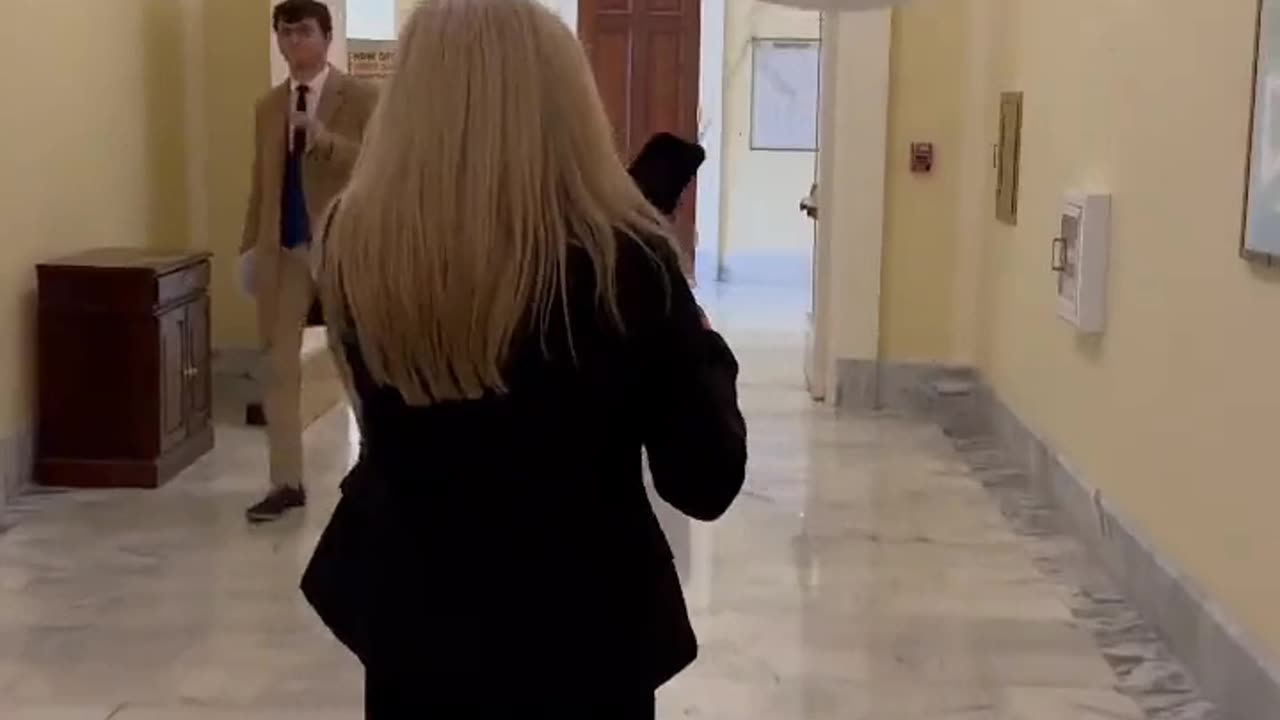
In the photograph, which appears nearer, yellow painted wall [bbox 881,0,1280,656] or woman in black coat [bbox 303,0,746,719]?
woman in black coat [bbox 303,0,746,719]

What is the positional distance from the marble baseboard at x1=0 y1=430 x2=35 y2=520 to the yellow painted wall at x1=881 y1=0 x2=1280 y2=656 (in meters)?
3.32

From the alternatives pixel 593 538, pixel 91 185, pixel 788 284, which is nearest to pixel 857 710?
pixel 593 538

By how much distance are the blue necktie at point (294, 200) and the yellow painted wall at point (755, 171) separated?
8199mm

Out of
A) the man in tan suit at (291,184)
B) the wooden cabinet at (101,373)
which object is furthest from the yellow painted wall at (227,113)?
the man in tan suit at (291,184)

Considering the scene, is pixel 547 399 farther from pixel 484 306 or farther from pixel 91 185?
pixel 91 185

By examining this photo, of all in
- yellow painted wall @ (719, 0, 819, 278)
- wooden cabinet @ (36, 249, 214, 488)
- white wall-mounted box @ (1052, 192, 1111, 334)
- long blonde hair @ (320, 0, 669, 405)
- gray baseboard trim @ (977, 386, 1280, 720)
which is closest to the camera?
long blonde hair @ (320, 0, 669, 405)

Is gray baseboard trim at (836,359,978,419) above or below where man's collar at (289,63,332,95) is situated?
below

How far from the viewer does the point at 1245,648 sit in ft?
11.8

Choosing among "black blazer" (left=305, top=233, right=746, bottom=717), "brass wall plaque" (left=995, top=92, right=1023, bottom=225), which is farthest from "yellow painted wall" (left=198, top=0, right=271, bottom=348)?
"black blazer" (left=305, top=233, right=746, bottom=717)

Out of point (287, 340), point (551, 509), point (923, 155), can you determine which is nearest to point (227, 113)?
point (287, 340)

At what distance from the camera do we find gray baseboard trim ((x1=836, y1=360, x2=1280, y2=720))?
363 centimetres

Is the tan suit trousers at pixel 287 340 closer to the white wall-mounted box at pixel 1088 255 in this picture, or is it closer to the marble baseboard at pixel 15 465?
the marble baseboard at pixel 15 465

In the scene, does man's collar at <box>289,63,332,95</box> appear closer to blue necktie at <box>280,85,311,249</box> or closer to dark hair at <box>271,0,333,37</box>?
blue necktie at <box>280,85,311,249</box>

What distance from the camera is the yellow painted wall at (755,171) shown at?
13227 mm
